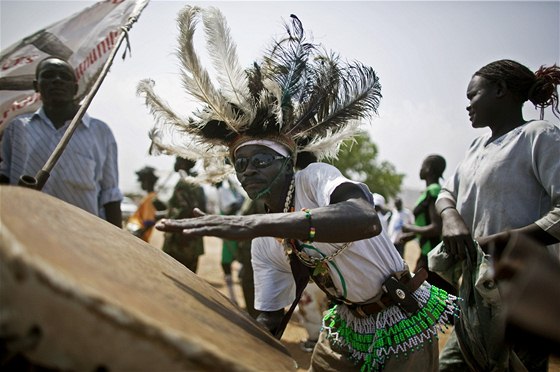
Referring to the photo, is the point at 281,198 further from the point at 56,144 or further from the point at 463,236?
the point at 56,144

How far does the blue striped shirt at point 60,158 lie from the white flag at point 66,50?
267 millimetres

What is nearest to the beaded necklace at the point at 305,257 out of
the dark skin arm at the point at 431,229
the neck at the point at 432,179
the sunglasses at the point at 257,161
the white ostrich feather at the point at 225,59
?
the sunglasses at the point at 257,161

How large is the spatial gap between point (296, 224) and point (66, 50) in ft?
10.1

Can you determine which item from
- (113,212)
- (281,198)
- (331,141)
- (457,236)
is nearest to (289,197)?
(281,198)

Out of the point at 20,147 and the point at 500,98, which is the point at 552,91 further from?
the point at 20,147

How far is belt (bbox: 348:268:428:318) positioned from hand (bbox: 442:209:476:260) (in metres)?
0.46

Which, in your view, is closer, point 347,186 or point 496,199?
point 347,186

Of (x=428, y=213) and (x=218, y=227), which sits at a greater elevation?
(x=218, y=227)

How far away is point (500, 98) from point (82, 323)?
109 inches

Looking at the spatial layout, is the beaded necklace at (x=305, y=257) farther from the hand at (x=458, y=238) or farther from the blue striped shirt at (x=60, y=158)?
the blue striped shirt at (x=60, y=158)

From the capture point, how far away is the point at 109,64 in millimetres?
2523

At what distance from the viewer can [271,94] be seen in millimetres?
2475

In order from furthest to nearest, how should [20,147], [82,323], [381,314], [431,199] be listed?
1. [431,199]
2. [20,147]
3. [381,314]
4. [82,323]

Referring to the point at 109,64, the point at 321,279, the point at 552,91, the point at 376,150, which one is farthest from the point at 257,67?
the point at 376,150
